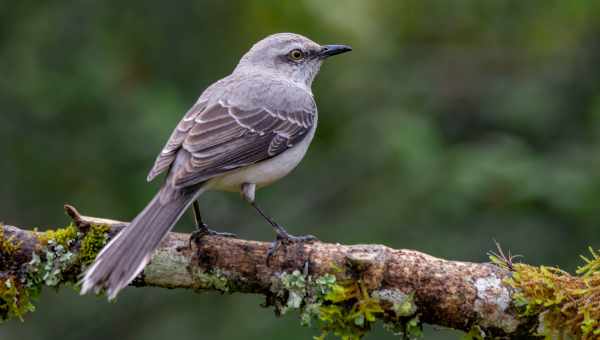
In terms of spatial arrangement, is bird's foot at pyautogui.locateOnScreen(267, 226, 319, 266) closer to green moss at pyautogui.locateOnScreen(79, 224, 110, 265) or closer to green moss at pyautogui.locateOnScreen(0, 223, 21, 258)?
green moss at pyautogui.locateOnScreen(79, 224, 110, 265)

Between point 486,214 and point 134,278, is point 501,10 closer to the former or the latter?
point 486,214

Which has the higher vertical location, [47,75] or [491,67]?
[491,67]

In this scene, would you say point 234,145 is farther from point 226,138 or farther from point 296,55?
point 296,55

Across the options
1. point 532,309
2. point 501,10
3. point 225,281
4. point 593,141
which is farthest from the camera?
point 501,10

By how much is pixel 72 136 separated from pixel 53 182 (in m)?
0.56

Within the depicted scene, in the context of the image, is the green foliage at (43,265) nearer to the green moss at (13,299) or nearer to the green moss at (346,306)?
the green moss at (13,299)

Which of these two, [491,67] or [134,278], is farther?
[491,67]

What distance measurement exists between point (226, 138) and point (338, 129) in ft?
11.0

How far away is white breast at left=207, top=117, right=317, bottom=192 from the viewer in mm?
5934

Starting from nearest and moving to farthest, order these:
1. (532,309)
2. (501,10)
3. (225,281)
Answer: (532,309)
(225,281)
(501,10)

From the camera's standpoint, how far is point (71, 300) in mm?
8664

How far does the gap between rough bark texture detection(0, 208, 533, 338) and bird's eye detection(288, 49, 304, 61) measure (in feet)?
8.88

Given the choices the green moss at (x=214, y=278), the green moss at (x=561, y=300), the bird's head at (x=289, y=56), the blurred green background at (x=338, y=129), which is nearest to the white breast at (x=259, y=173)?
the green moss at (x=214, y=278)

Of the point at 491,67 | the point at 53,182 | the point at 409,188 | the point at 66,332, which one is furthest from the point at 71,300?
the point at 491,67
